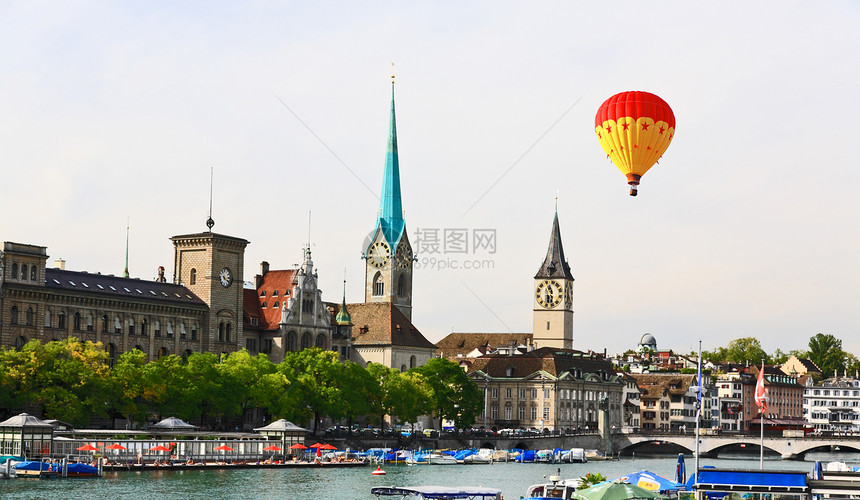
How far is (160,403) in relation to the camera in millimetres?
109375

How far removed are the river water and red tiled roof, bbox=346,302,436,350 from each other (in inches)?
1633

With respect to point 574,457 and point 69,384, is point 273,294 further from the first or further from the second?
point 69,384

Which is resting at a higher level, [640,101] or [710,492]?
[640,101]

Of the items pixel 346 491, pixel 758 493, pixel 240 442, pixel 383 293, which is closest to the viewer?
pixel 758 493

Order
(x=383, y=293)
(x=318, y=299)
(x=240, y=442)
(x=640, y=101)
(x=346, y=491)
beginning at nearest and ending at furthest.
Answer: (x=640, y=101)
(x=346, y=491)
(x=240, y=442)
(x=318, y=299)
(x=383, y=293)

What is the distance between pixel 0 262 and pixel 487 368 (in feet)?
266

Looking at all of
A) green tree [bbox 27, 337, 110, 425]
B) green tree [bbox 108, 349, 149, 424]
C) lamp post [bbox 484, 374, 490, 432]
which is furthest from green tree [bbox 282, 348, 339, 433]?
lamp post [bbox 484, 374, 490, 432]

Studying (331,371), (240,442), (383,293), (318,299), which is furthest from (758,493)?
(383,293)

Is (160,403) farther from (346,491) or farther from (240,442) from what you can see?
(346,491)

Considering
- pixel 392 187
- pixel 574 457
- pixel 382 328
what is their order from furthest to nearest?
pixel 392 187, pixel 382 328, pixel 574 457

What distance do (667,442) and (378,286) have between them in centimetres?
5370

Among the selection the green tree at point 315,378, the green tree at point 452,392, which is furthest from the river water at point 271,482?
the green tree at point 452,392

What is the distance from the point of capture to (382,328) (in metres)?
161

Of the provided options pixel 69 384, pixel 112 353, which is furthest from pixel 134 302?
pixel 69 384
